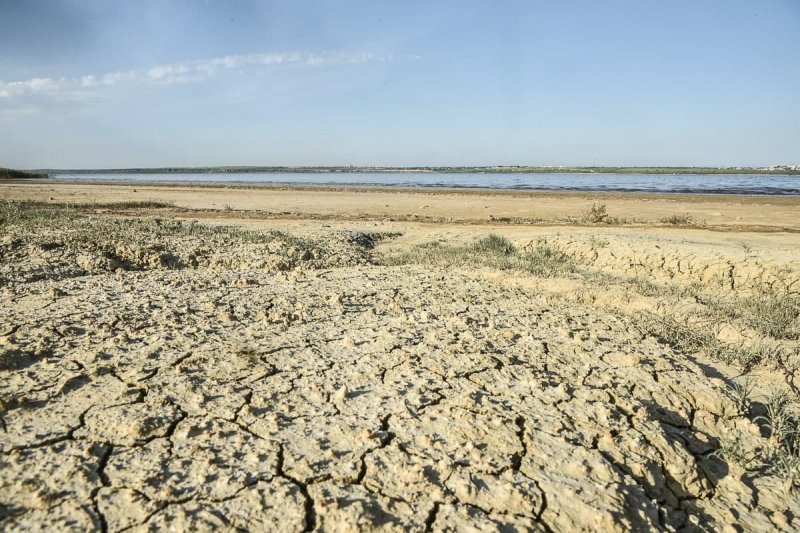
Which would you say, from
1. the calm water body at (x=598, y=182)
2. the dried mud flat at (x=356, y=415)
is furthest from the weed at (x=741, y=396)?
the calm water body at (x=598, y=182)

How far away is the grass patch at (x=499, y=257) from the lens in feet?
20.2

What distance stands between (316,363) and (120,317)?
5.30 ft

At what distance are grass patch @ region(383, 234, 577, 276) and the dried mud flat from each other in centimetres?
162

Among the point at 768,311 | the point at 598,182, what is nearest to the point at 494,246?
the point at 768,311

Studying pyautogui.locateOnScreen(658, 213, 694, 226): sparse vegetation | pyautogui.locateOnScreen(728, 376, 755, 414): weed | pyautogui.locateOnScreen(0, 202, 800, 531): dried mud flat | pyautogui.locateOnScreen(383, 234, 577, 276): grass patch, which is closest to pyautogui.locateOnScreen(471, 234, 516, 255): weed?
pyautogui.locateOnScreen(383, 234, 577, 276): grass patch

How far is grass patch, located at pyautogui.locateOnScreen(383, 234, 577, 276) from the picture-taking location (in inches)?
243

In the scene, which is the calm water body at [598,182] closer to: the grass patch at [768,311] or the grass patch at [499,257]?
the grass patch at [499,257]

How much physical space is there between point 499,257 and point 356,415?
480 centimetres

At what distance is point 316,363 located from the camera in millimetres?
2920

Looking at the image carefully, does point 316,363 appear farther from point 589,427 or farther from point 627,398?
point 627,398

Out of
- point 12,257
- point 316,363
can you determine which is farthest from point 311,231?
point 316,363

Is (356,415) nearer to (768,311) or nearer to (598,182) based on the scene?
(768,311)

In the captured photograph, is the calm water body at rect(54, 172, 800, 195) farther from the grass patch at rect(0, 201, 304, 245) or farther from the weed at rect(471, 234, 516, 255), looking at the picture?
the grass patch at rect(0, 201, 304, 245)

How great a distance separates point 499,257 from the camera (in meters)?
6.77
